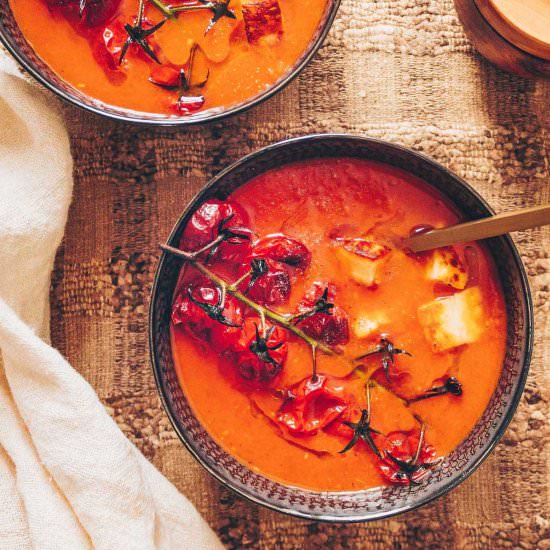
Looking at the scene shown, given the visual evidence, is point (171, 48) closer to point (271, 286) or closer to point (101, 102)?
point (101, 102)

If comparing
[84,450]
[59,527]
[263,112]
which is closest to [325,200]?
[263,112]

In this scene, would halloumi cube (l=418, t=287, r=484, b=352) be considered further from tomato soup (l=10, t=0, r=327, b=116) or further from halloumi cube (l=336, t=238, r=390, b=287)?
tomato soup (l=10, t=0, r=327, b=116)

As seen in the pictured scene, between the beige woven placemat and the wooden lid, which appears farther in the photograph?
the beige woven placemat

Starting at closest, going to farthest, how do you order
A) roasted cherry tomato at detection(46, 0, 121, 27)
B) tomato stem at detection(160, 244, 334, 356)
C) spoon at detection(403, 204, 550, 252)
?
spoon at detection(403, 204, 550, 252) < tomato stem at detection(160, 244, 334, 356) < roasted cherry tomato at detection(46, 0, 121, 27)

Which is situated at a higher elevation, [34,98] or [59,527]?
[34,98]

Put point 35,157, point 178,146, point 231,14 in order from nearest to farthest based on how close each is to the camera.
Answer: point 231,14 < point 35,157 < point 178,146

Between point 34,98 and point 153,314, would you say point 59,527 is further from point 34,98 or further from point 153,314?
point 34,98

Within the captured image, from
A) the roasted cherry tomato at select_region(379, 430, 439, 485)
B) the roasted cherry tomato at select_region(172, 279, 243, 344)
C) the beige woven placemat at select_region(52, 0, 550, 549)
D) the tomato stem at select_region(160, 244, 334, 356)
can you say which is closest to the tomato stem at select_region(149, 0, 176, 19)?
the beige woven placemat at select_region(52, 0, 550, 549)

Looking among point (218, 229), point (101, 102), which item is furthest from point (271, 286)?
point (101, 102)
